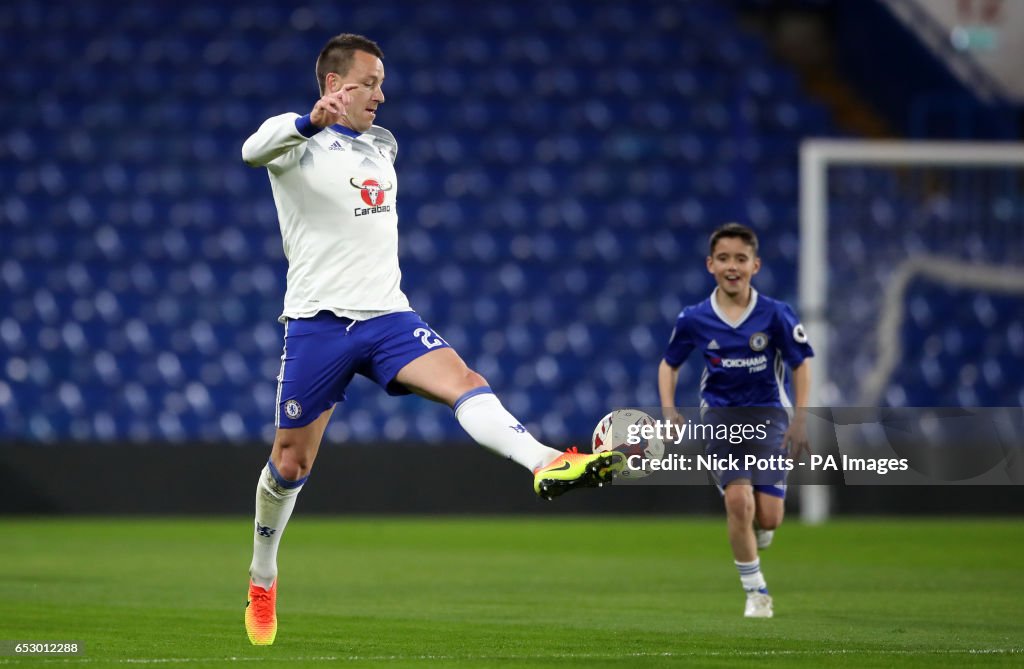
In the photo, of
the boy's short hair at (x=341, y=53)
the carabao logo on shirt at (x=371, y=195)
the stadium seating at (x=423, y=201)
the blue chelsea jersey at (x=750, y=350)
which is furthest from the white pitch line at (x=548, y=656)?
the stadium seating at (x=423, y=201)

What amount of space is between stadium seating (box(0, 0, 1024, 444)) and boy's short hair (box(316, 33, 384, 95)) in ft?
29.9

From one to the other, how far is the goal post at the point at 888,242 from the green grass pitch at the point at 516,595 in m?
1.48

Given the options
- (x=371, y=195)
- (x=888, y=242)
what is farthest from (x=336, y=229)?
(x=888, y=242)

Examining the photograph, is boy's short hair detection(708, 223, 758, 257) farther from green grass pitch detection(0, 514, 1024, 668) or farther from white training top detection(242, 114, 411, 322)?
white training top detection(242, 114, 411, 322)

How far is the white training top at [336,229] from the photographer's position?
547cm

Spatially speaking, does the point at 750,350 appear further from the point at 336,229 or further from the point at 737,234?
the point at 336,229

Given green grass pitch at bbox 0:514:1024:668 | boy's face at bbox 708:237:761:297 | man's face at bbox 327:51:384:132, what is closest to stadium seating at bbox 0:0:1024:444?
green grass pitch at bbox 0:514:1024:668

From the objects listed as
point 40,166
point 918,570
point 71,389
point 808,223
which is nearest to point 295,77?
point 40,166

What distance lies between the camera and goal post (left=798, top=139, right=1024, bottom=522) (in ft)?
44.6

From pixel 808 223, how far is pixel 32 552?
6.87 meters

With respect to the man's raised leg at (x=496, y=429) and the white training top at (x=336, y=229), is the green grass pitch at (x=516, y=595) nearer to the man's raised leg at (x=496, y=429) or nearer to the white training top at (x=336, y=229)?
the man's raised leg at (x=496, y=429)

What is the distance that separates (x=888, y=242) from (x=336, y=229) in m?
10.1

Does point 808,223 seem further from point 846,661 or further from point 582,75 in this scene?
point 846,661

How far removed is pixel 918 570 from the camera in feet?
30.5
